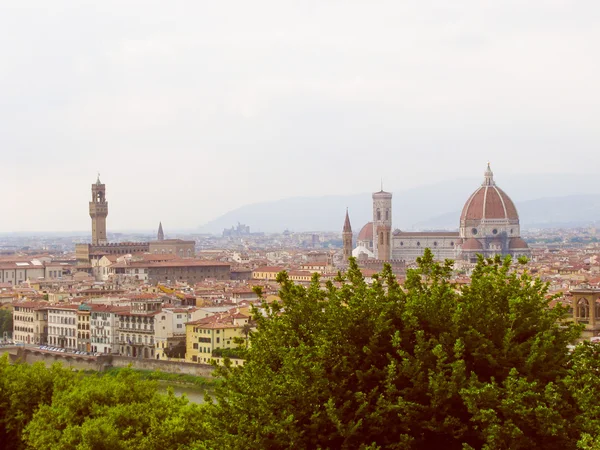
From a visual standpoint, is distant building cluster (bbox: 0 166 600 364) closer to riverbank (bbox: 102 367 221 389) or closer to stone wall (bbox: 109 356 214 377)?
stone wall (bbox: 109 356 214 377)

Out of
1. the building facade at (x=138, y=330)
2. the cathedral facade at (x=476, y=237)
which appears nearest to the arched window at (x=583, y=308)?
the building facade at (x=138, y=330)

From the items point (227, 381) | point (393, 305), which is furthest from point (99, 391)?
point (393, 305)

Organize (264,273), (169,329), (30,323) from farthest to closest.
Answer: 1. (264,273)
2. (30,323)
3. (169,329)

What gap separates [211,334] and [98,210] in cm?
6432

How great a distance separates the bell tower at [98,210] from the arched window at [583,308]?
3002 inches

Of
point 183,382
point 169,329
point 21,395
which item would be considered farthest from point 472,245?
point 21,395

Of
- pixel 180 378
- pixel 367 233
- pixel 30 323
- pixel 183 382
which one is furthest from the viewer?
pixel 367 233

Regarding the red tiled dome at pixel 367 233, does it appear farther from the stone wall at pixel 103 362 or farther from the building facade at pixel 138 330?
the stone wall at pixel 103 362

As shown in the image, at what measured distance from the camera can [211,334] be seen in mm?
42344

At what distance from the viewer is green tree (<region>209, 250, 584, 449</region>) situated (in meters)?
12.2

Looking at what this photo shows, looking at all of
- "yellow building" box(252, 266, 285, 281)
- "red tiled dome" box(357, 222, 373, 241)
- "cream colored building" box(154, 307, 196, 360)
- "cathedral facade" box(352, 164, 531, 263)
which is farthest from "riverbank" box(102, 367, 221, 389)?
"red tiled dome" box(357, 222, 373, 241)

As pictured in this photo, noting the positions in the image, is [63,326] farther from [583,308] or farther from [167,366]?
[583,308]

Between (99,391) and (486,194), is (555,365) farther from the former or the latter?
(486,194)

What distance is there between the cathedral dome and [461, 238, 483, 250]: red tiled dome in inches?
199
